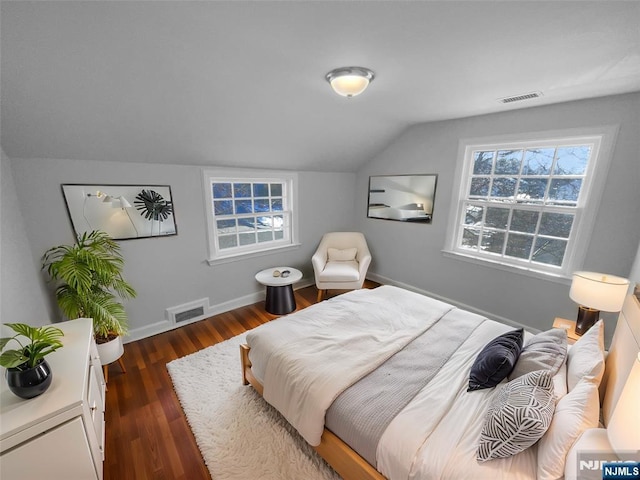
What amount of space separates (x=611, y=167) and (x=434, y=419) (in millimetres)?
2563

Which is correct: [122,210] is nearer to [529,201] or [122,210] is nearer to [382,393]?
[382,393]

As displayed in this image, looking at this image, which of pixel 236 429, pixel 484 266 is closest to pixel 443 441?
pixel 236 429

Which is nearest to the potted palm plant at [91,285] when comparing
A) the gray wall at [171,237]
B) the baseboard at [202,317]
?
the gray wall at [171,237]

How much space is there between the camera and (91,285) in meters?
1.93

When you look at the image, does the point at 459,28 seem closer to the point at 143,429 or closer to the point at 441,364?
the point at 441,364

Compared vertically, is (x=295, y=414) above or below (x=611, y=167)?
below

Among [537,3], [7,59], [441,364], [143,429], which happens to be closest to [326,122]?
[537,3]

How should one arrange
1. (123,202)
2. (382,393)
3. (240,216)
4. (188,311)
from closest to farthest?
(382,393)
(123,202)
(188,311)
(240,216)

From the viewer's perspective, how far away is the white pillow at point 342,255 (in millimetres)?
3754

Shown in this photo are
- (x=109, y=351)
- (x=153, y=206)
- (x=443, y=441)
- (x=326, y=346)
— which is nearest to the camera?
(x=443, y=441)

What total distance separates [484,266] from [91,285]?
3.81 meters

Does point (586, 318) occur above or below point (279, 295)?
above

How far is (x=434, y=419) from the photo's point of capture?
1.13 meters

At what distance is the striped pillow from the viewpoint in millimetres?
934
